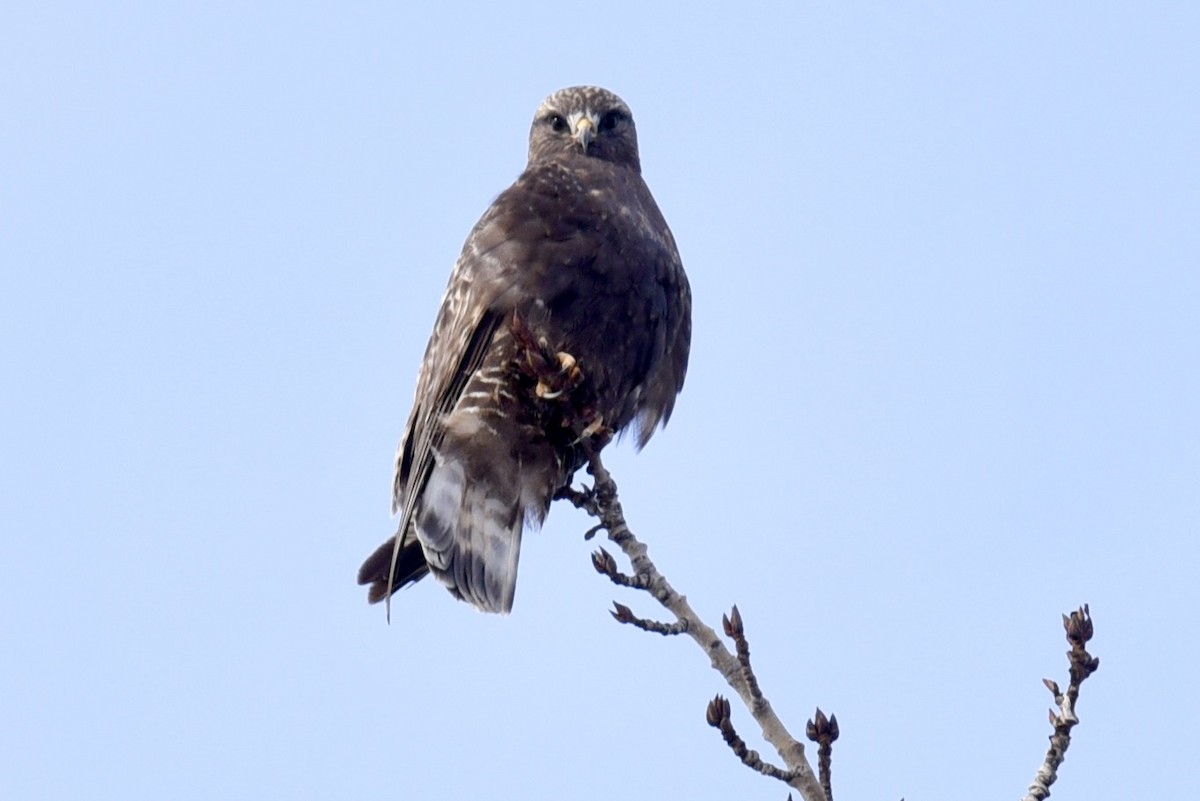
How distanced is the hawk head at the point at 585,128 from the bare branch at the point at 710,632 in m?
2.83

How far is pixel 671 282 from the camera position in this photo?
5.72 metres

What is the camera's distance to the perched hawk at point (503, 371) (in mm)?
5371

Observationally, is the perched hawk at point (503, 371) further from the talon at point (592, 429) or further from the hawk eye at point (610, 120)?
the hawk eye at point (610, 120)

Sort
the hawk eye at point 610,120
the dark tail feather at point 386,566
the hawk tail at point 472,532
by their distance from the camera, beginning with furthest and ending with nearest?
the hawk eye at point 610,120, the dark tail feather at point 386,566, the hawk tail at point 472,532

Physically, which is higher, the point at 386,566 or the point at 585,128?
the point at 585,128

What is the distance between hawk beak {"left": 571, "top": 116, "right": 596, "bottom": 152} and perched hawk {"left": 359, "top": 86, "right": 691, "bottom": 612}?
935 mm

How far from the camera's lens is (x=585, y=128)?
22.5 ft

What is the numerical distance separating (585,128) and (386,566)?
231 centimetres

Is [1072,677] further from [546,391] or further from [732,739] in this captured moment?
[546,391]

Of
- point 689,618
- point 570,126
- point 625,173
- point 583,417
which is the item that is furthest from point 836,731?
point 570,126

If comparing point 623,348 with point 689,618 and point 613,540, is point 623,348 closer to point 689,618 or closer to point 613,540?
point 613,540

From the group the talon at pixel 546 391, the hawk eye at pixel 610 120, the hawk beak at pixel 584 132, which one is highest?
the hawk eye at pixel 610 120

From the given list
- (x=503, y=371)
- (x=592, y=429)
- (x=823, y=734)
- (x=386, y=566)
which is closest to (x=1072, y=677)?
(x=823, y=734)

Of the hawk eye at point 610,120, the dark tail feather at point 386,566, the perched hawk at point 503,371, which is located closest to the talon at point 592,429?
the perched hawk at point 503,371
